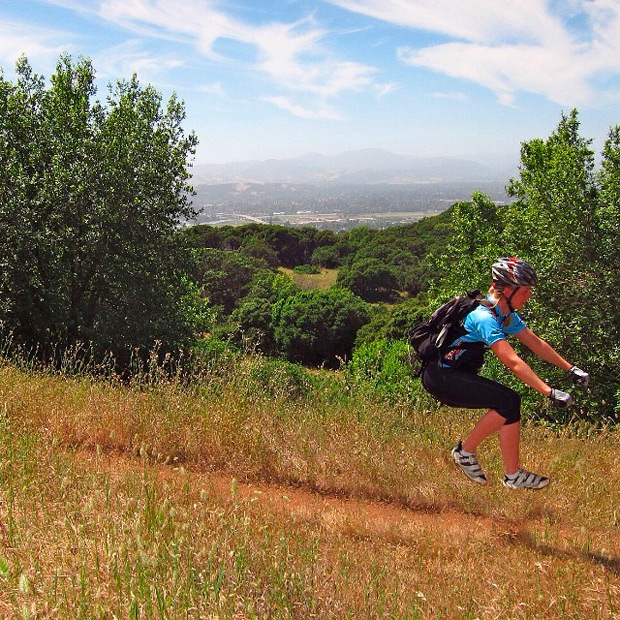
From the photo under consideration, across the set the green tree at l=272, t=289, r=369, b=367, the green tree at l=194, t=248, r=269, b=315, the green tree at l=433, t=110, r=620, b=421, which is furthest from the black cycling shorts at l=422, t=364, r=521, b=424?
the green tree at l=194, t=248, r=269, b=315

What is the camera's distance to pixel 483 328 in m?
3.92

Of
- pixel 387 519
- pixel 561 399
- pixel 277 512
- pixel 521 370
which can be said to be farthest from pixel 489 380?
pixel 277 512

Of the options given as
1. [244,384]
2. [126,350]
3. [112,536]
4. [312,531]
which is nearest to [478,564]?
[312,531]

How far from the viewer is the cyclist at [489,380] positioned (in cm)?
403

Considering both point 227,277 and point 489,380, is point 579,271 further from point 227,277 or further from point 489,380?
point 227,277

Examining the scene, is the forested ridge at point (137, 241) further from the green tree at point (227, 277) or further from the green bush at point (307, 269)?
the green bush at point (307, 269)

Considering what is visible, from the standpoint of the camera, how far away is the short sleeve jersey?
3889 millimetres

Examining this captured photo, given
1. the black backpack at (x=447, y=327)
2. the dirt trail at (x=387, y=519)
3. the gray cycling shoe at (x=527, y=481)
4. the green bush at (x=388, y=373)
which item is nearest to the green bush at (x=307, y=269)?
the green bush at (x=388, y=373)

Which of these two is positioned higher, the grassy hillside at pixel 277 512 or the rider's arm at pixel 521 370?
the rider's arm at pixel 521 370

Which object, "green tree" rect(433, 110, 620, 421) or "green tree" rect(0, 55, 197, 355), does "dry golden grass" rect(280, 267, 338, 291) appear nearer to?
"green tree" rect(0, 55, 197, 355)

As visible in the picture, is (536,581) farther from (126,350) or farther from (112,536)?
(126,350)

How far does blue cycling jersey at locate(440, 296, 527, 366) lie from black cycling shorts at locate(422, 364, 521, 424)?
105mm

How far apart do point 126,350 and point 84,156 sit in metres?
4.96

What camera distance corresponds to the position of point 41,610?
2.19 meters
